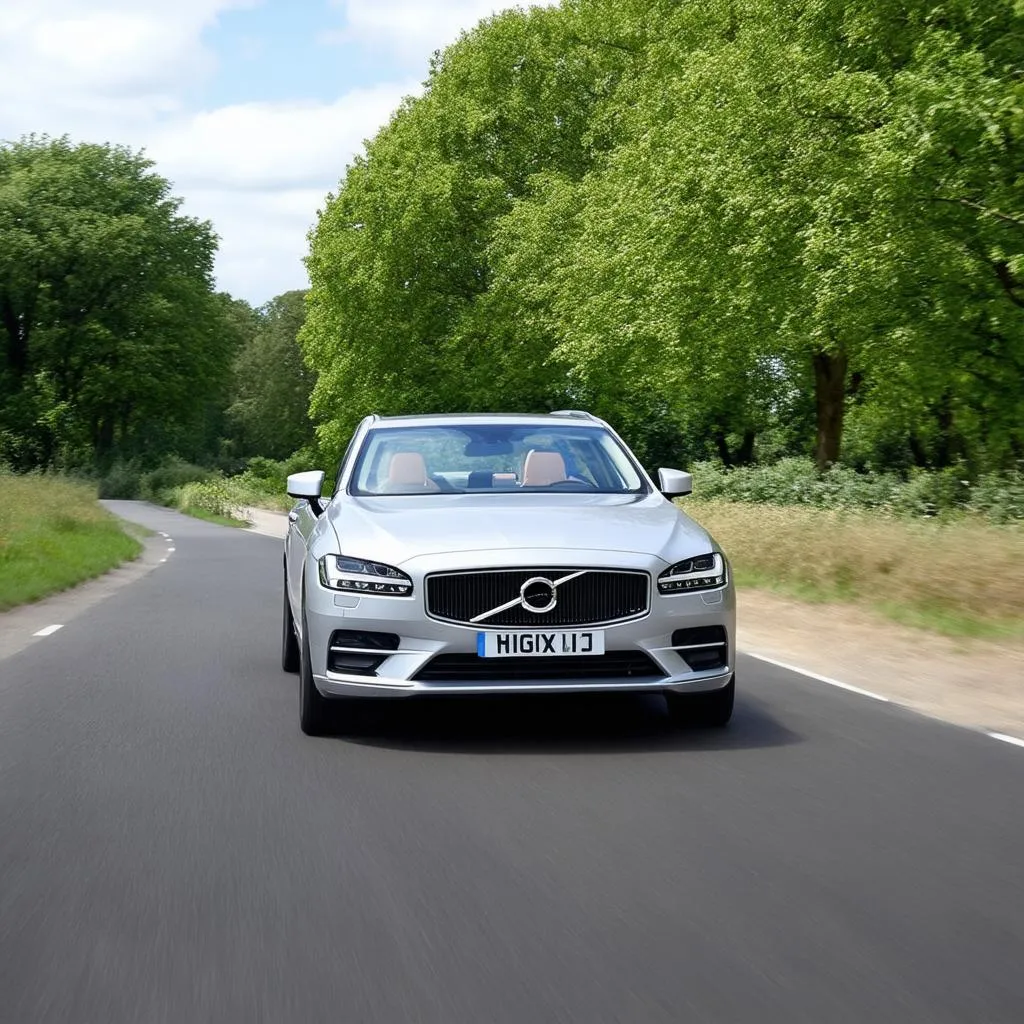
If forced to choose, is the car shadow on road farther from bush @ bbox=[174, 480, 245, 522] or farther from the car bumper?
bush @ bbox=[174, 480, 245, 522]

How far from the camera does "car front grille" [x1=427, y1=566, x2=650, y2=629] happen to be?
6953 mm

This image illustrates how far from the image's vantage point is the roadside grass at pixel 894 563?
1286 cm

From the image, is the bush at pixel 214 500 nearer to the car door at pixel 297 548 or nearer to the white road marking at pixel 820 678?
the white road marking at pixel 820 678

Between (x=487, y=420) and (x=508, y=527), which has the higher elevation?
(x=487, y=420)

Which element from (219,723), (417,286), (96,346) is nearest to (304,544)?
(219,723)

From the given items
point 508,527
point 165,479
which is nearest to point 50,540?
point 508,527

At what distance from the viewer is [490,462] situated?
8570 millimetres

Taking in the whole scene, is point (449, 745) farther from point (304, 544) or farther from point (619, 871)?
point (619, 871)

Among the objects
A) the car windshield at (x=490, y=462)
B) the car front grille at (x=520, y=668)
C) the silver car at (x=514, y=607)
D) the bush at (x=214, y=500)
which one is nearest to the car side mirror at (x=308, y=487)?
the car windshield at (x=490, y=462)

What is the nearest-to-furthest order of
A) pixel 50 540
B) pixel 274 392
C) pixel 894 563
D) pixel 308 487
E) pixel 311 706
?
pixel 311 706
pixel 308 487
pixel 894 563
pixel 50 540
pixel 274 392

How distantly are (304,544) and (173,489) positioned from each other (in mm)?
56024

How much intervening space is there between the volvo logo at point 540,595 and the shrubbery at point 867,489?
36.3 ft

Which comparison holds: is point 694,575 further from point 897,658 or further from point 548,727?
point 897,658

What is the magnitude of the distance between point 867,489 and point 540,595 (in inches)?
687
